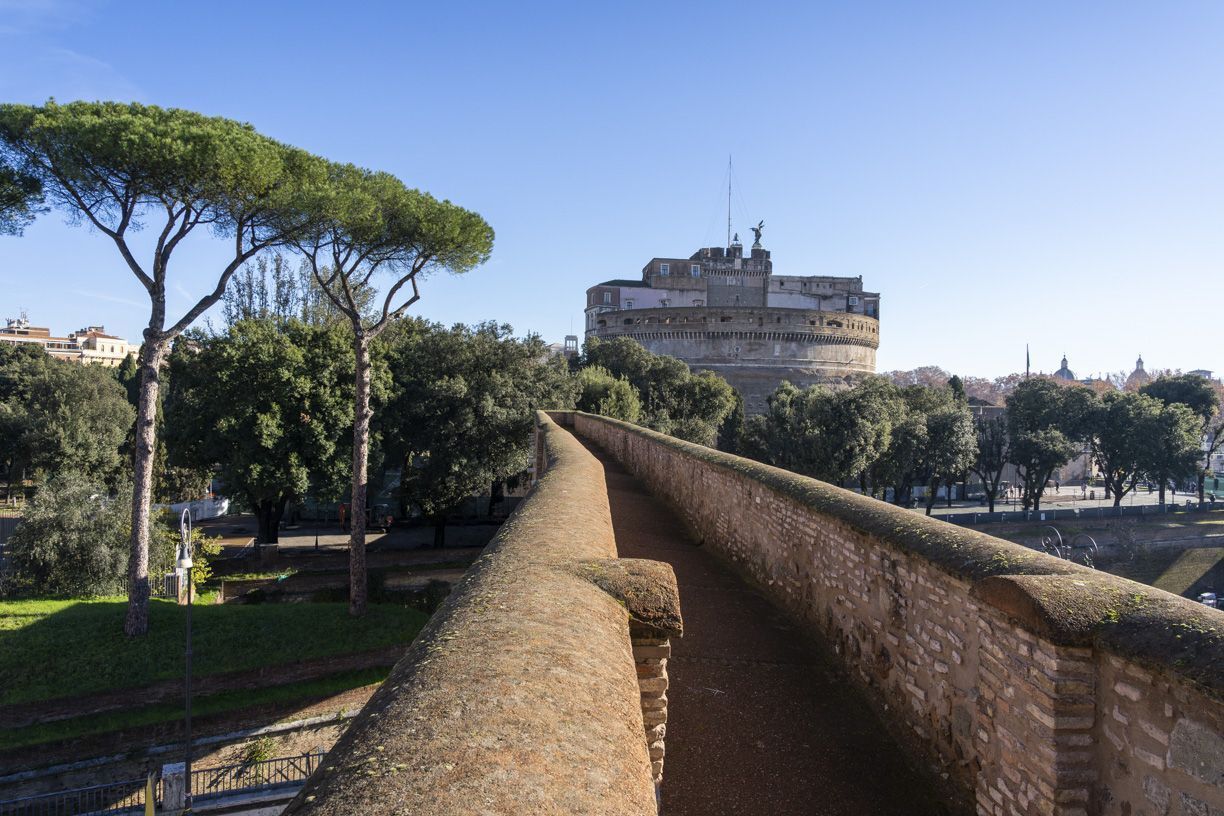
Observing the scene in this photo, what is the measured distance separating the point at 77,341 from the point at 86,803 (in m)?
98.3

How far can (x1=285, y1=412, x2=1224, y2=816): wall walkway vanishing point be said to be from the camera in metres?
1.41

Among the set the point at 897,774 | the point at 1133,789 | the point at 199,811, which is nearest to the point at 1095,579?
the point at 1133,789

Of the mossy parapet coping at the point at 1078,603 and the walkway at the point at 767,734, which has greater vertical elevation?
the mossy parapet coping at the point at 1078,603

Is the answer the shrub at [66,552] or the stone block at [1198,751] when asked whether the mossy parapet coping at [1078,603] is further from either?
the shrub at [66,552]

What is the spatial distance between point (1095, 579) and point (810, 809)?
156 cm

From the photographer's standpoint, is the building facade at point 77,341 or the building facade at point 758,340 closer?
the building facade at point 758,340

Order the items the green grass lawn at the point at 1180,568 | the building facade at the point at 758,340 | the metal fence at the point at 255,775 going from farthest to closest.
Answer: the building facade at the point at 758,340 → the green grass lawn at the point at 1180,568 → the metal fence at the point at 255,775

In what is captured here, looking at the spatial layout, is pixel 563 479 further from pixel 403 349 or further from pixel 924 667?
pixel 403 349

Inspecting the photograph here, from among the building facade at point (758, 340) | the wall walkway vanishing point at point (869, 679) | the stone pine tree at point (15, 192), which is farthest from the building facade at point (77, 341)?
the wall walkway vanishing point at point (869, 679)

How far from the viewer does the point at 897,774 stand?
343 cm

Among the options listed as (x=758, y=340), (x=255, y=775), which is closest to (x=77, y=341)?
(x=758, y=340)

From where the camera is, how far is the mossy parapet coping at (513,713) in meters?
1.29

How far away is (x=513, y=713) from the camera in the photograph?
1570 millimetres

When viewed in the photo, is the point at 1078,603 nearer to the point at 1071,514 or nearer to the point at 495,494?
the point at 495,494
